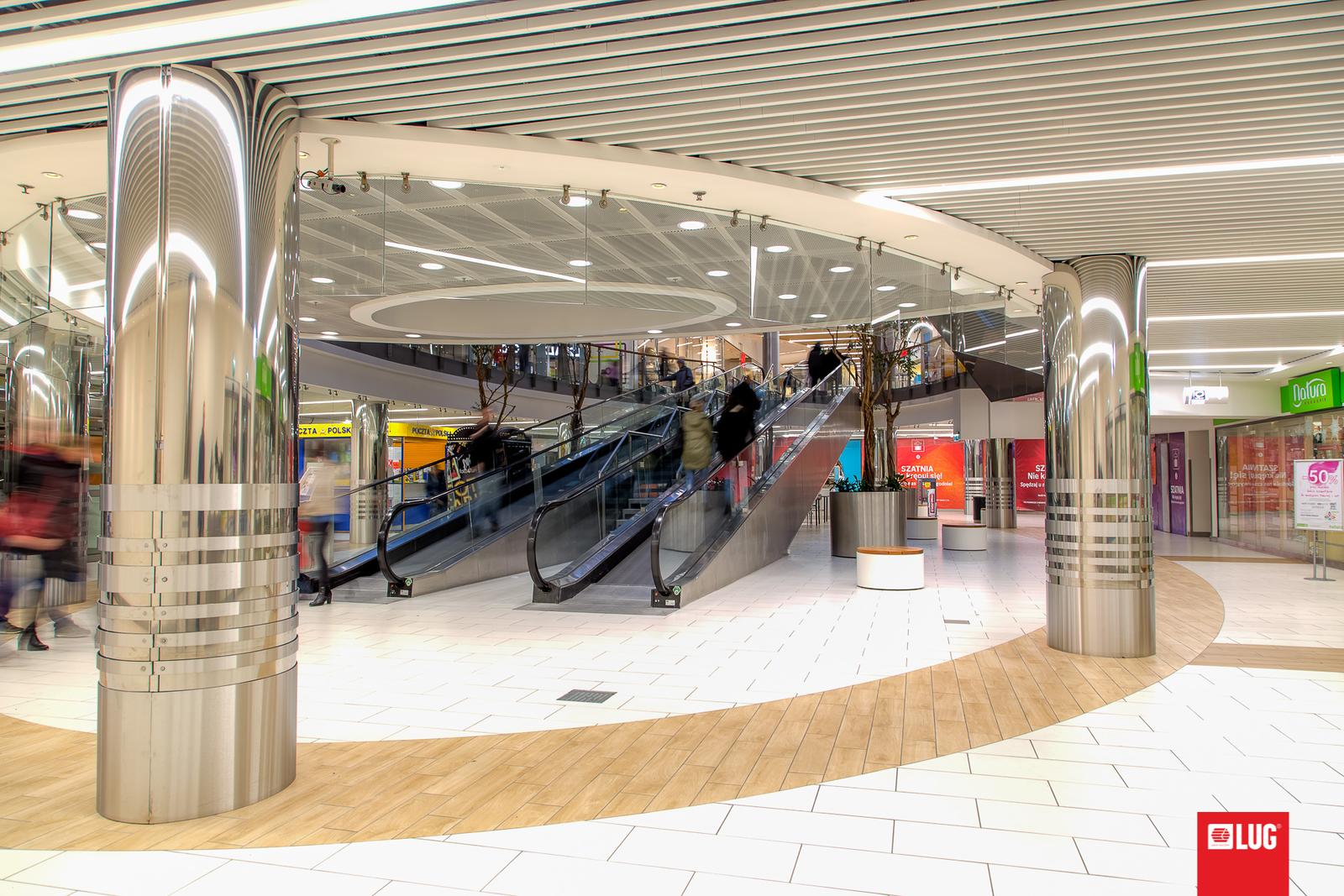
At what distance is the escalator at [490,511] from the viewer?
9.83 metres

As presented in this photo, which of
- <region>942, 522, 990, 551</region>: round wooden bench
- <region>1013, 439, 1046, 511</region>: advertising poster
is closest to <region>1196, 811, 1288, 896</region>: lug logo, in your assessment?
<region>942, 522, 990, 551</region>: round wooden bench

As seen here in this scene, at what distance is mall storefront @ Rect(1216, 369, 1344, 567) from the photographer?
1275 cm

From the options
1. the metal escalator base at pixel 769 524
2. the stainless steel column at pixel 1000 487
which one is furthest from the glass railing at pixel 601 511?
the stainless steel column at pixel 1000 487

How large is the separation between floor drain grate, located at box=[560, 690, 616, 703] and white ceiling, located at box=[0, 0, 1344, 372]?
3.09 meters

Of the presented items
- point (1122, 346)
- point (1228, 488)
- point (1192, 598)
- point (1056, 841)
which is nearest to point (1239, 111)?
point (1122, 346)

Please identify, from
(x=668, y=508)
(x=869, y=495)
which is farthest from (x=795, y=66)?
(x=869, y=495)

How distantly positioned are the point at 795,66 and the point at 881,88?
1.39 ft

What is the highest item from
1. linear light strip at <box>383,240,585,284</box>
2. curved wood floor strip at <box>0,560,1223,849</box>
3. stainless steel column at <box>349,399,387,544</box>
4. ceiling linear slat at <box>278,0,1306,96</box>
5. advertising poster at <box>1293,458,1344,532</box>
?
ceiling linear slat at <box>278,0,1306,96</box>

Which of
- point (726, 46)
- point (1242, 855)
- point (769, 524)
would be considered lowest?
point (1242, 855)

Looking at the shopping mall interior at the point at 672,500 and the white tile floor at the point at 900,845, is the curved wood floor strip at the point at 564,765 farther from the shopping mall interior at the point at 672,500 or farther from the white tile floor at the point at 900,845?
the white tile floor at the point at 900,845

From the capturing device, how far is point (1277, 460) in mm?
14922

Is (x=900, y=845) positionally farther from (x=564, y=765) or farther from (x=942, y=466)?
(x=942, y=466)

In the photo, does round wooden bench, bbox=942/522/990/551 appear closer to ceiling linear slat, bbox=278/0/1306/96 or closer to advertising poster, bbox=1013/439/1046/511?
ceiling linear slat, bbox=278/0/1306/96

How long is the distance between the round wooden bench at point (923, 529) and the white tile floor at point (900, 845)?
12822 mm
